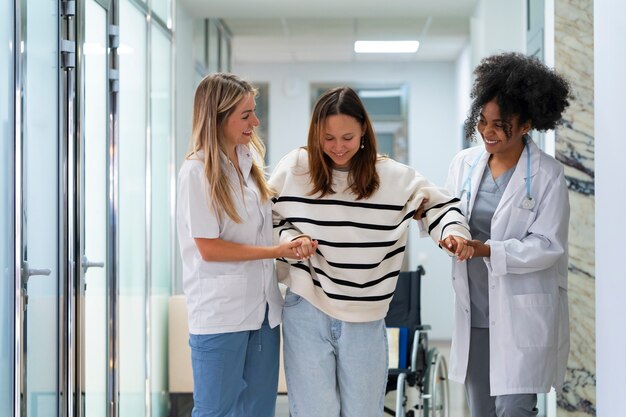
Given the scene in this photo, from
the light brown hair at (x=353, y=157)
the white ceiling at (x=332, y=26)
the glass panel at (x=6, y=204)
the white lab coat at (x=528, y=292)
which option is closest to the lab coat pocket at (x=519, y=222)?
the white lab coat at (x=528, y=292)

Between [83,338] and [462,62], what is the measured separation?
5595mm

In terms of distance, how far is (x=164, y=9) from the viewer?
481 cm

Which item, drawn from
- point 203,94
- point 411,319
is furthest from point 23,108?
point 411,319

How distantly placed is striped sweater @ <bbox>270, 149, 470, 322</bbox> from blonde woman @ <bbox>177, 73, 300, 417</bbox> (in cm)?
10

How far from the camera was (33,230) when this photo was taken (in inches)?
106

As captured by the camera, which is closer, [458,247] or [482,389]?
[458,247]

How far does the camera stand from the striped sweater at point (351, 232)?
2.36 metres

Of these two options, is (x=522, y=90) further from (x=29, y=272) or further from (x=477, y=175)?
(x=29, y=272)

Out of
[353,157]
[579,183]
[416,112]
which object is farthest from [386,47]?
[353,157]

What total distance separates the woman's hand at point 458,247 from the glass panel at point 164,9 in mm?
2720

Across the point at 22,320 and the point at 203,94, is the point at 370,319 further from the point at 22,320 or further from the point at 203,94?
the point at 22,320

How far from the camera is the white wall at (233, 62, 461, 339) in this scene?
27.7ft

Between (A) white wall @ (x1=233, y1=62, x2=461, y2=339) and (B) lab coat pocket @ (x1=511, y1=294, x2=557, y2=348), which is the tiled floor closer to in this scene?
(A) white wall @ (x1=233, y1=62, x2=461, y2=339)

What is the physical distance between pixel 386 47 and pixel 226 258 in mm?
5898
